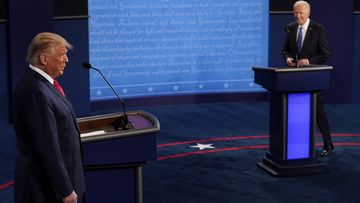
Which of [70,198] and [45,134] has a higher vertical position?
[45,134]

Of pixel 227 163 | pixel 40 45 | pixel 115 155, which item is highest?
pixel 40 45

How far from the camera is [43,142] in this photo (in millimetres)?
3061

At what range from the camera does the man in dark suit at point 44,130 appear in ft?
10.0

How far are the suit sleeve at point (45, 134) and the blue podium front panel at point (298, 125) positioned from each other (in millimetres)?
3273

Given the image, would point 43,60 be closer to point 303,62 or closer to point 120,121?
point 120,121

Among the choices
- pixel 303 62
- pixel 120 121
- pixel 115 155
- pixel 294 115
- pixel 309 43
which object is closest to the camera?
pixel 115 155

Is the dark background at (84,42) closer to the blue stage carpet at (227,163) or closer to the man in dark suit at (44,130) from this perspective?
the blue stage carpet at (227,163)

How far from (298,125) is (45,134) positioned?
3.44 metres

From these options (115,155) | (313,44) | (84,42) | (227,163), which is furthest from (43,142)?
(84,42)

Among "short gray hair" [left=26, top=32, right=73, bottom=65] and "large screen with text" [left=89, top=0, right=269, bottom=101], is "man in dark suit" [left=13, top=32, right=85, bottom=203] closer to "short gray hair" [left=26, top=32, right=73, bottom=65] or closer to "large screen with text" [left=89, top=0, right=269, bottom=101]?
"short gray hair" [left=26, top=32, right=73, bottom=65]

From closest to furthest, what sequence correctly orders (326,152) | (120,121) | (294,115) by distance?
(120,121) → (294,115) → (326,152)

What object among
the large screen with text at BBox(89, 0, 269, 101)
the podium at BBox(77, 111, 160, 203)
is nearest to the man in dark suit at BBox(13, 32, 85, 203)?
the podium at BBox(77, 111, 160, 203)

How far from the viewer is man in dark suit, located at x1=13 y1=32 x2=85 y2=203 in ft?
10.0

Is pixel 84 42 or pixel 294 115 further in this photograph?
pixel 84 42
